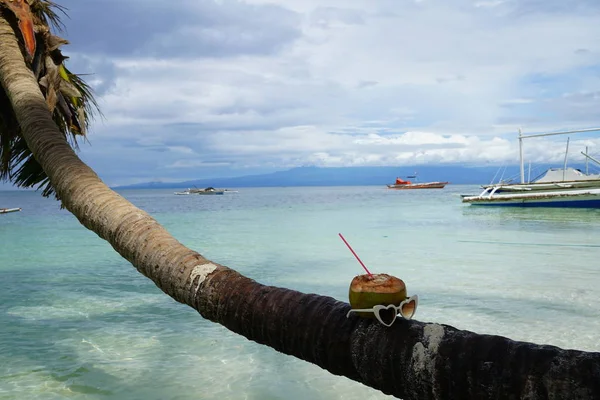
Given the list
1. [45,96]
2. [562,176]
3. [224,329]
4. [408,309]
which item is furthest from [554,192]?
[408,309]

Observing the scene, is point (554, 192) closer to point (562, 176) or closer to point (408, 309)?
point (562, 176)

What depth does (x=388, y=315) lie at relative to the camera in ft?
5.93

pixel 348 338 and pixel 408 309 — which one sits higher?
pixel 408 309

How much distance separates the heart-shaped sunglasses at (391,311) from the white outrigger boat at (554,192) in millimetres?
35840

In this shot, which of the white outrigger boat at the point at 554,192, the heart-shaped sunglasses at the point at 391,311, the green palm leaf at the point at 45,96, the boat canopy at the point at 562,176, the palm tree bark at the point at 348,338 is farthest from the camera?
the boat canopy at the point at 562,176

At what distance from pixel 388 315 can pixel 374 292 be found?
10cm

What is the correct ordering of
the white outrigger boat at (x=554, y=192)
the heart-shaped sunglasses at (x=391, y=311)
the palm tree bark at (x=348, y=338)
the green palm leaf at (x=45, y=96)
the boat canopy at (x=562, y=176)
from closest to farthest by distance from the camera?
the palm tree bark at (x=348, y=338) < the heart-shaped sunglasses at (x=391, y=311) < the green palm leaf at (x=45, y=96) < the white outrigger boat at (x=554, y=192) < the boat canopy at (x=562, y=176)

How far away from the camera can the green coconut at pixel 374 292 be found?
1774mm

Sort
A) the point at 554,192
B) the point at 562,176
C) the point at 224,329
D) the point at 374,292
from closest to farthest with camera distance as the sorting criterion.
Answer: the point at 374,292 → the point at 224,329 → the point at 554,192 → the point at 562,176

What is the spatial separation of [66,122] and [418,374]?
5.94 m

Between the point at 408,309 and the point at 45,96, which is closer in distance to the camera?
the point at 408,309

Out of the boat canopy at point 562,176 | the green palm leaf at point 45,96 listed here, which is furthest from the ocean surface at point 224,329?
the boat canopy at point 562,176

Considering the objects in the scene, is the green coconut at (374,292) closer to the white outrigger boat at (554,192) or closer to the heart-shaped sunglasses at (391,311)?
the heart-shaped sunglasses at (391,311)

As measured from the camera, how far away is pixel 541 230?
24359mm
